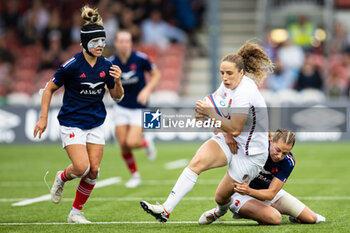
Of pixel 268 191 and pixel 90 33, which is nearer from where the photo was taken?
pixel 268 191

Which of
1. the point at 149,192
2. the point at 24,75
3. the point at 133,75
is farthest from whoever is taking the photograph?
the point at 24,75

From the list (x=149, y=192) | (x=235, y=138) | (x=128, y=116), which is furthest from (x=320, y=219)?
(x=128, y=116)

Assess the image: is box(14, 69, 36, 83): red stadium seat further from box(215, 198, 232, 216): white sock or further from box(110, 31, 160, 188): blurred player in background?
box(215, 198, 232, 216): white sock

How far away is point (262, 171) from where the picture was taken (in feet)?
21.5

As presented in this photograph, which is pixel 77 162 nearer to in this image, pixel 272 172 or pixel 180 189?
pixel 180 189

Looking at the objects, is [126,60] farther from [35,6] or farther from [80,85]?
[35,6]

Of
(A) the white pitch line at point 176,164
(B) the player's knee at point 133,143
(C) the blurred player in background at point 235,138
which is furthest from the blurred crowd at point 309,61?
(C) the blurred player in background at point 235,138

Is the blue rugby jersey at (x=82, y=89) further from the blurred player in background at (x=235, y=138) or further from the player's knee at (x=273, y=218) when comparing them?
the player's knee at (x=273, y=218)

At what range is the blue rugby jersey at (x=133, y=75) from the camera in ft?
33.6

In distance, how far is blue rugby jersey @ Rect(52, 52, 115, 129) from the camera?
6703 millimetres

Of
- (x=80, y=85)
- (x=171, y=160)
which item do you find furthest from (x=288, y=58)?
(x=80, y=85)

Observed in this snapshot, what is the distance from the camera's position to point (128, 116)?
34.3ft

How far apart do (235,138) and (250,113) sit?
30 cm

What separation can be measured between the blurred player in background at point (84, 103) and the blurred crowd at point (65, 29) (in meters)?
12.3
